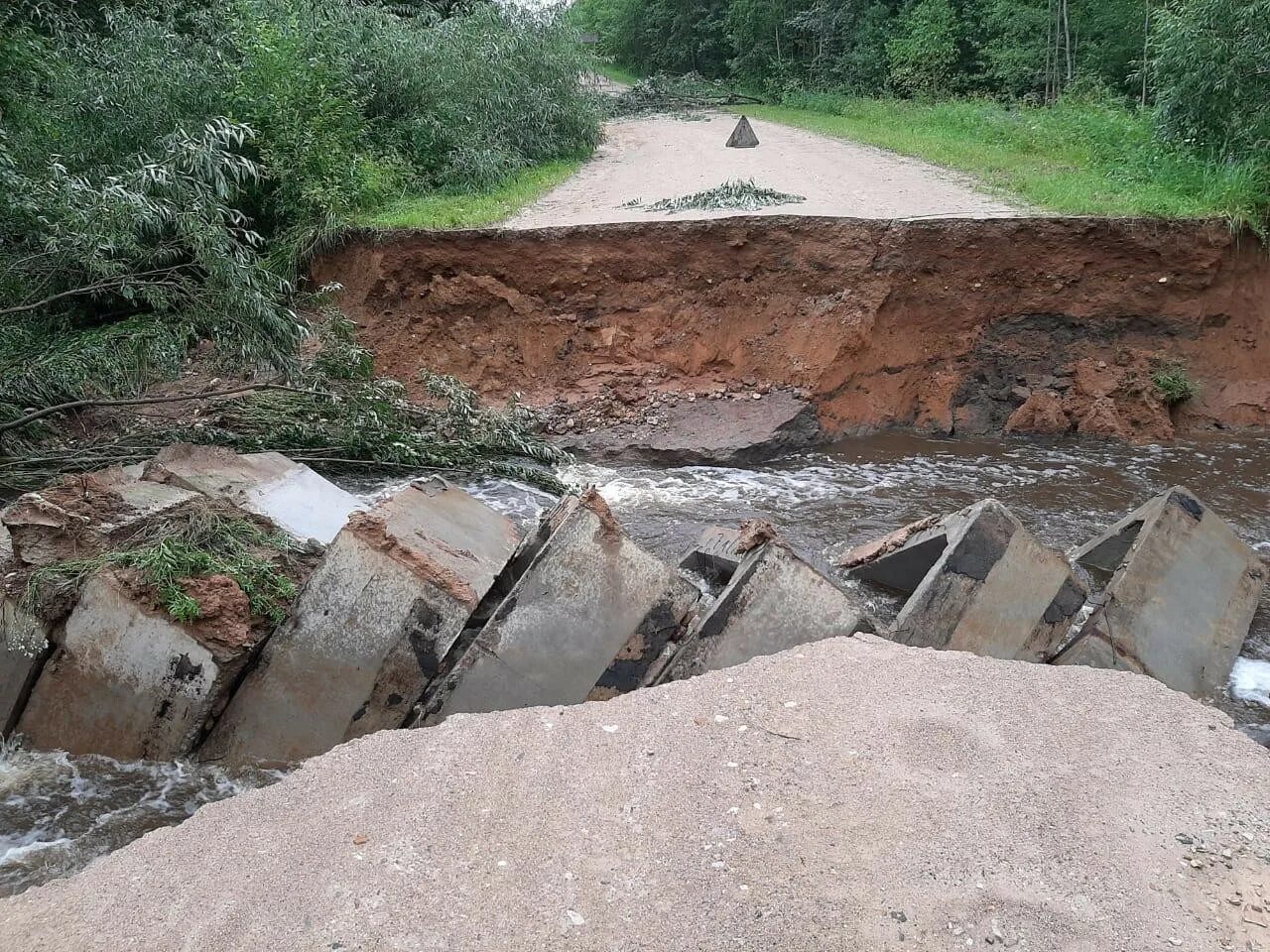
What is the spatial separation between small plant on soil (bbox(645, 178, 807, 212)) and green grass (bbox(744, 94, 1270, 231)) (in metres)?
2.35

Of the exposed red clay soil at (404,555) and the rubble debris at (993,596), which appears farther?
the rubble debris at (993,596)

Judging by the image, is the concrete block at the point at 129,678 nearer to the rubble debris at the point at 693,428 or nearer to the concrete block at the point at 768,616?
the concrete block at the point at 768,616

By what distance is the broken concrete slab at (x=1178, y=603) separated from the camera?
17.5 ft

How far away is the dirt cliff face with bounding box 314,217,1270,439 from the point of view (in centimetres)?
Answer: 957

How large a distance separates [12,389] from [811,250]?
6899mm

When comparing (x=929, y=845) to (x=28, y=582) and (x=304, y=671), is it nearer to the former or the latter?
(x=304, y=671)

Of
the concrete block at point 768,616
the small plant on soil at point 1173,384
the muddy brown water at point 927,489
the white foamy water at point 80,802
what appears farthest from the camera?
the small plant on soil at point 1173,384

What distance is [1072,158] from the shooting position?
1242cm

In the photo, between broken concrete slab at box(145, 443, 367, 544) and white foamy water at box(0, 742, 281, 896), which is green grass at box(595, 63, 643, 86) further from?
white foamy water at box(0, 742, 281, 896)

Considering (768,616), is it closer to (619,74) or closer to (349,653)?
(349,653)

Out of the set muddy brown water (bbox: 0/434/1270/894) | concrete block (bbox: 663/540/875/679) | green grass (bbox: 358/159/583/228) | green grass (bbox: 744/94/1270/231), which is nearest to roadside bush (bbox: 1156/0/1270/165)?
green grass (bbox: 744/94/1270/231)

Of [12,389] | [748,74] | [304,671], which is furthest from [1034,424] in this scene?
[748,74]

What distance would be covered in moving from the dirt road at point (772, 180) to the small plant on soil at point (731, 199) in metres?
0.16

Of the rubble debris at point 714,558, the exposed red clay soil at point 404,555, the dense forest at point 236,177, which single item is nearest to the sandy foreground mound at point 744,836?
the exposed red clay soil at point 404,555
